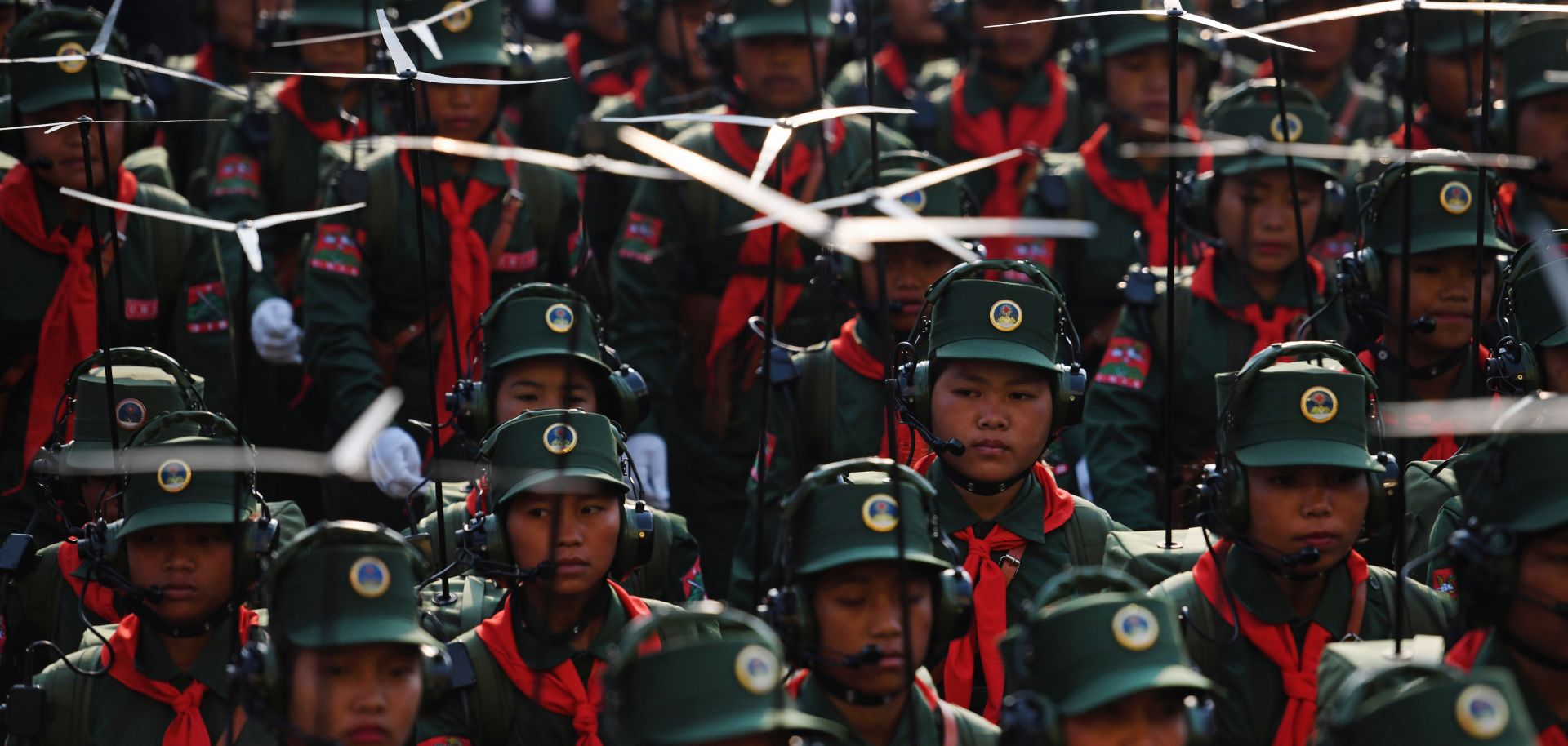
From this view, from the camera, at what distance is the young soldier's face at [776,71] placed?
9.56 meters

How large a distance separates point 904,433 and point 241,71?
5.06 meters

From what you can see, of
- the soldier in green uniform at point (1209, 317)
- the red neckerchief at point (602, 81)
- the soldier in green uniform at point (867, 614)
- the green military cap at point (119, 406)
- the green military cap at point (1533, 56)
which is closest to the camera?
the soldier in green uniform at point (867, 614)

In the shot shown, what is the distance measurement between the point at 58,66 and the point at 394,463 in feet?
6.75

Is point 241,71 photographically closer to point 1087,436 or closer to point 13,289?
point 13,289

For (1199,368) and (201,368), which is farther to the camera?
(201,368)

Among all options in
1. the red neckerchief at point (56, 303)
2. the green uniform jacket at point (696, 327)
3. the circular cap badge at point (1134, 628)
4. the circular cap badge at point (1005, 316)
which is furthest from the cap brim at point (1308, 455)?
the red neckerchief at point (56, 303)

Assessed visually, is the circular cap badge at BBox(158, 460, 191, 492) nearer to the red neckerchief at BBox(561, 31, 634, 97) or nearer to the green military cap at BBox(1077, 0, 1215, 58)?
the green military cap at BBox(1077, 0, 1215, 58)

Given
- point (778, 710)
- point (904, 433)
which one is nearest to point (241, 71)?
point (904, 433)

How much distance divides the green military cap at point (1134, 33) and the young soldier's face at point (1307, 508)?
366 centimetres

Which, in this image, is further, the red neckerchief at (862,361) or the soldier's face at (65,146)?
the soldier's face at (65,146)

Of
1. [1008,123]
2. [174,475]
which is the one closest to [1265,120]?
[1008,123]

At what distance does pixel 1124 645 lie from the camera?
4.82 metres

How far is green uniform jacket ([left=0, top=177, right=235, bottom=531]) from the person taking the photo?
27.6 feet

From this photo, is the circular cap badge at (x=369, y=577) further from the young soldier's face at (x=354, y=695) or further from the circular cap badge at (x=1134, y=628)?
the circular cap badge at (x=1134, y=628)
